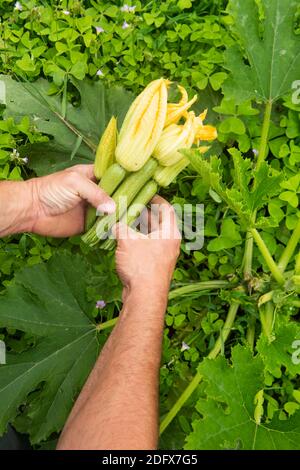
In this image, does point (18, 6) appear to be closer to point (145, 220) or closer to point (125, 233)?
point (145, 220)

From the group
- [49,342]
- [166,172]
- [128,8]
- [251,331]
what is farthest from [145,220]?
[128,8]

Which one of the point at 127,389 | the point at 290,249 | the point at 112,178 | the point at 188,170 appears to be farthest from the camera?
the point at 188,170

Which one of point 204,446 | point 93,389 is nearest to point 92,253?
point 93,389

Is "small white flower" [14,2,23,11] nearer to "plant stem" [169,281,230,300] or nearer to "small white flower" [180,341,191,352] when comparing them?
"plant stem" [169,281,230,300]

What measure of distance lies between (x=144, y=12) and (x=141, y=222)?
1.22 m

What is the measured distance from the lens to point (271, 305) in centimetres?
207

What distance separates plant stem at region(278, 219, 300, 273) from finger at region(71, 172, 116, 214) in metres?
0.66

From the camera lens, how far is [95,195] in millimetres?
1778

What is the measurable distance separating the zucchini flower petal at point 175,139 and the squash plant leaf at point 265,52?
1.39 ft

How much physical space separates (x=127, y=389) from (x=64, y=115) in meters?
1.25

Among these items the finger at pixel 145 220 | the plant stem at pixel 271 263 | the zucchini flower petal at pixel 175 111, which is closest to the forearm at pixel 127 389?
the finger at pixel 145 220

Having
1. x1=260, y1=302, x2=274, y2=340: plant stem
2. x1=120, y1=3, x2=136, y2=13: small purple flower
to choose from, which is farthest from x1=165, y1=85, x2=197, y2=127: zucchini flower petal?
x1=120, y1=3, x2=136, y2=13: small purple flower

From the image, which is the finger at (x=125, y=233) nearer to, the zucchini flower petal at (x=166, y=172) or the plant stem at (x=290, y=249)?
the zucchini flower petal at (x=166, y=172)

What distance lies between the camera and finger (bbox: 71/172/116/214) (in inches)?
70.0
